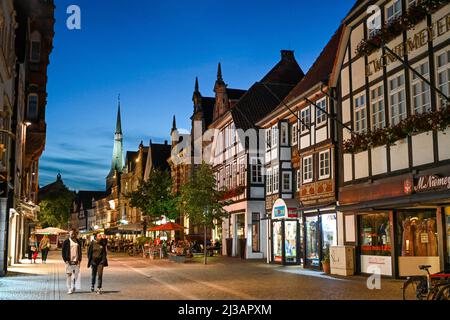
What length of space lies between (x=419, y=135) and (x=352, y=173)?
5.34 metres

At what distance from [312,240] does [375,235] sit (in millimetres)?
5679

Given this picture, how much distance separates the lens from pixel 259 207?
4075cm

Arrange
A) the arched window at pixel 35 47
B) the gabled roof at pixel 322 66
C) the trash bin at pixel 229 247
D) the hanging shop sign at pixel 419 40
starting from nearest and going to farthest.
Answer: the hanging shop sign at pixel 419 40 < the gabled roof at pixel 322 66 < the arched window at pixel 35 47 < the trash bin at pixel 229 247

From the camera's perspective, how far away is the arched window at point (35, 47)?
40.5 m

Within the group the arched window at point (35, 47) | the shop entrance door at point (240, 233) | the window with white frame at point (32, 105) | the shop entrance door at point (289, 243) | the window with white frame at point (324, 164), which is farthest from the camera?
the shop entrance door at point (240, 233)

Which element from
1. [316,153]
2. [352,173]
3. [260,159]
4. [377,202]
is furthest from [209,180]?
[377,202]

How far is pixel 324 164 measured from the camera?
27656 millimetres

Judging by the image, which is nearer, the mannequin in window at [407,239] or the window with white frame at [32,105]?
the mannequin in window at [407,239]

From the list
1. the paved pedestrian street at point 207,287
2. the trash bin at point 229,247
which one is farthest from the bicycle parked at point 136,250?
the paved pedestrian street at point 207,287

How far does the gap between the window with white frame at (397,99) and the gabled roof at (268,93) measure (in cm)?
1900

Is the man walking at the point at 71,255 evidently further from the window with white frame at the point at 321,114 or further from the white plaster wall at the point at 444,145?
the window with white frame at the point at 321,114

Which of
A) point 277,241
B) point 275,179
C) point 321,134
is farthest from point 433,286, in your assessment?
point 275,179

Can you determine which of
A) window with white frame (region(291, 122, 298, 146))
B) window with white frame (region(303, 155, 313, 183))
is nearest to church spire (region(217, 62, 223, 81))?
window with white frame (region(291, 122, 298, 146))

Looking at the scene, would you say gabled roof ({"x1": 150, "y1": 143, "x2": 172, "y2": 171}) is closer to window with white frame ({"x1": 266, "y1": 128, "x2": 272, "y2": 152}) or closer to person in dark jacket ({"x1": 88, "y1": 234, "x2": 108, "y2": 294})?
window with white frame ({"x1": 266, "y1": 128, "x2": 272, "y2": 152})
